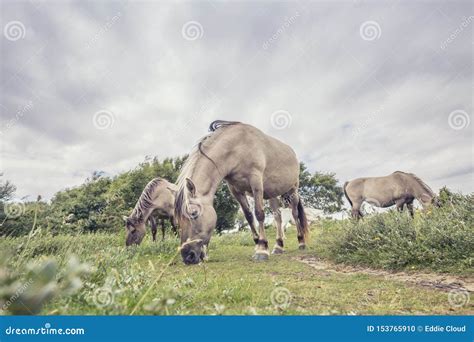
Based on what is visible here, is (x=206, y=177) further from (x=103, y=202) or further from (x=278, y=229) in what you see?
(x=103, y=202)

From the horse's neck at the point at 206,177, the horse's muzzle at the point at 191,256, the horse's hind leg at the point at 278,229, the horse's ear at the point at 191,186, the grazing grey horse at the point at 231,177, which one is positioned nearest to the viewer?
the horse's muzzle at the point at 191,256

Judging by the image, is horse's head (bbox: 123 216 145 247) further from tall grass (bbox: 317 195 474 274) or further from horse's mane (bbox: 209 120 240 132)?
tall grass (bbox: 317 195 474 274)

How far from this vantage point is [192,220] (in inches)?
212

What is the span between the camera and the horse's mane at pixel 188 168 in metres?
5.31

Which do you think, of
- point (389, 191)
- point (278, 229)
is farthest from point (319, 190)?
point (278, 229)

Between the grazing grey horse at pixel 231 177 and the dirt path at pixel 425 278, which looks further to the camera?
the grazing grey horse at pixel 231 177

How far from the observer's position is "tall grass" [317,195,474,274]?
214 inches

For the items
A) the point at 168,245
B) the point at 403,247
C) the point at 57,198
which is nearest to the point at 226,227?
the point at 57,198

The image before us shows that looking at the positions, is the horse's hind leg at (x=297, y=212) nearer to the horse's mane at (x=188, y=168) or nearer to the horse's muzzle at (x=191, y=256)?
the horse's mane at (x=188, y=168)

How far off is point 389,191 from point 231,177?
370 inches

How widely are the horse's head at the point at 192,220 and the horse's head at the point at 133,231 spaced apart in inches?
210

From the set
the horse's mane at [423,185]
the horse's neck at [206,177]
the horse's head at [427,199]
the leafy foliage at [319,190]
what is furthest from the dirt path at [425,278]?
the leafy foliage at [319,190]
